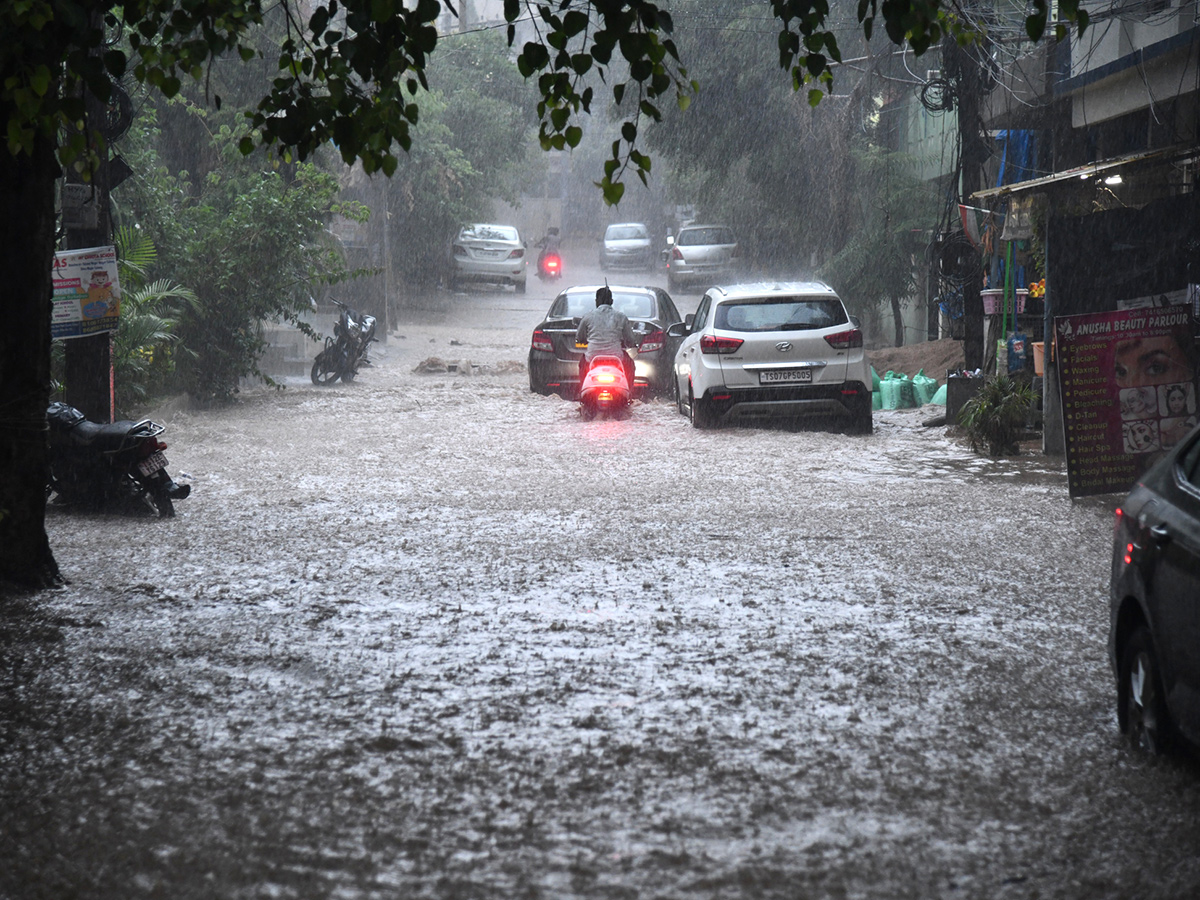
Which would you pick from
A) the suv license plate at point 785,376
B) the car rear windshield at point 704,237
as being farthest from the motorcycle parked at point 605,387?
the car rear windshield at point 704,237

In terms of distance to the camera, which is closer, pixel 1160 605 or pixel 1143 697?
pixel 1160 605

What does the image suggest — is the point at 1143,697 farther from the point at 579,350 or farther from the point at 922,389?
the point at 922,389

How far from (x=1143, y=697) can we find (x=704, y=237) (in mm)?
35645

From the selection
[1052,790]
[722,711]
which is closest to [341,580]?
[722,711]

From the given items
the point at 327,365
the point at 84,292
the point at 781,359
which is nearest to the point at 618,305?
the point at 781,359

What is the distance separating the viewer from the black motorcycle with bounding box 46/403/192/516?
987cm

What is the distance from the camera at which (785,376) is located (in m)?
14.6

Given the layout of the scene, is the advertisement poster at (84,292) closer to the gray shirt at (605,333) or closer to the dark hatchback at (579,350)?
the gray shirt at (605,333)

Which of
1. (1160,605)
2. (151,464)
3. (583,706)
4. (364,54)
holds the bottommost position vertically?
(583,706)

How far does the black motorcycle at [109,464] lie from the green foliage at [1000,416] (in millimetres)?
7553

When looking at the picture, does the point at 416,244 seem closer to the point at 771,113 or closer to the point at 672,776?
the point at 771,113

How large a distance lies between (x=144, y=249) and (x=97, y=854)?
13.1 m

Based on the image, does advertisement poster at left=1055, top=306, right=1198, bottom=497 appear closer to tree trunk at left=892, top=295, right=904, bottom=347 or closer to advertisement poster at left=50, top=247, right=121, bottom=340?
advertisement poster at left=50, top=247, right=121, bottom=340

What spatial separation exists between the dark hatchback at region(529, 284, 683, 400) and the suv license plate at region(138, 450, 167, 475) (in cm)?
901
